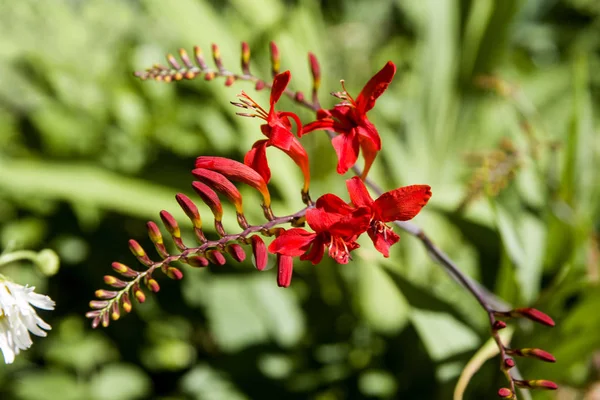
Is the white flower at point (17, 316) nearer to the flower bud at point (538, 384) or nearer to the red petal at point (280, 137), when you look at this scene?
the red petal at point (280, 137)

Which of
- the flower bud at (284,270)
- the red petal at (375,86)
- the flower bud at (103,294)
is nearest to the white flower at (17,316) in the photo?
the flower bud at (103,294)

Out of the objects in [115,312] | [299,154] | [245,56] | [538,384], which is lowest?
[538,384]

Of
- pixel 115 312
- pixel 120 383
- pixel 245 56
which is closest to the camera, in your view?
pixel 115 312

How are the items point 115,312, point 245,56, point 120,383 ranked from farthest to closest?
point 120,383 → point 245,56 → point 115,312

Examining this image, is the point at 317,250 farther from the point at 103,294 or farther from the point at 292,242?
the point at 103,294

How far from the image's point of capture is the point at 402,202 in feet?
1.40

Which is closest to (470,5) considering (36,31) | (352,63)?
(352,63)

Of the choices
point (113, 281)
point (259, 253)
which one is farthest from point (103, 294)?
point (259, 253)

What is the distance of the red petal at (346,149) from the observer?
0.47 meters

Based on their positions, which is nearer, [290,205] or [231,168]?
[231,168]

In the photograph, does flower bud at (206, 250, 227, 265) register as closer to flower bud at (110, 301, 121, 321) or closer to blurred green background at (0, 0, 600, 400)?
flower bud at (110, 301, 121, 321)

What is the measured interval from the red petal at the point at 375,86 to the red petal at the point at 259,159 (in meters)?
0.09

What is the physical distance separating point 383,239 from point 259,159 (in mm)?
115

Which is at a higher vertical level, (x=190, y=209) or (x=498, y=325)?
(x=190, y=209)
